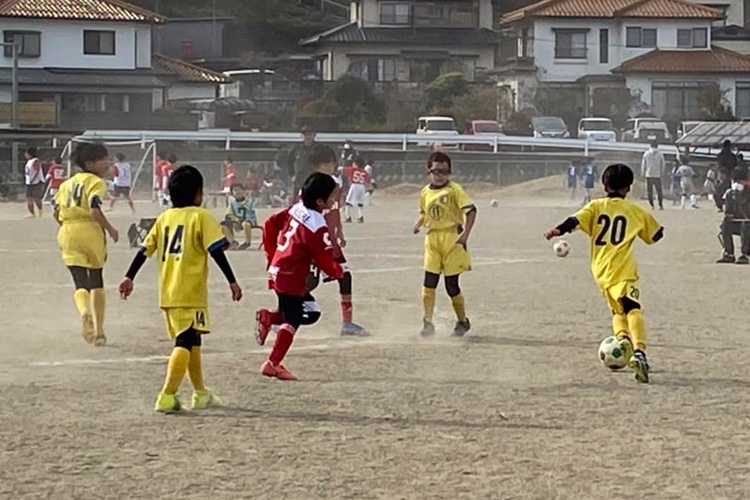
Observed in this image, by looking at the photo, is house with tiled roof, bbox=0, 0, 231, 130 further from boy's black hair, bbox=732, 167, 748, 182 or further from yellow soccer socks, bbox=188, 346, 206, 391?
yellow soccer socks, bbox=188, 346, 206, 391

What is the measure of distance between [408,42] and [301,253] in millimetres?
56232

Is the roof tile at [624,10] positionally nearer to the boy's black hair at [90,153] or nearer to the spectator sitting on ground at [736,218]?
the spectator sitting on ground at [736,218]

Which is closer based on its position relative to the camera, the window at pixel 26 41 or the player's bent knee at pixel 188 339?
the player's bent knee at pixel 188 339

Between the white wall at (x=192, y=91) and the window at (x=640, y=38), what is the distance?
1782 cm

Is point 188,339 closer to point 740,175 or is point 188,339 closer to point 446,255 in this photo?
point 446,255

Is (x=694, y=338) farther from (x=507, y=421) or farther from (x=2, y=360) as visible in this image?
(x=2, y=360)

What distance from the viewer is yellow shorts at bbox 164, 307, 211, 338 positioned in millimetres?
7723

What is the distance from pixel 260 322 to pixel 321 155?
2155mm

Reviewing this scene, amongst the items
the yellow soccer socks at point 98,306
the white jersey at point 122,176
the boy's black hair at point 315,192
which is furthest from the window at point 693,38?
the boy's black hair at point 315,192

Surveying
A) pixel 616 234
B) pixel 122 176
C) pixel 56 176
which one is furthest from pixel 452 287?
pixel 56 176

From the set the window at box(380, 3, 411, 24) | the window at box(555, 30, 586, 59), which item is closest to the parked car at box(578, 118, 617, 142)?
the window at box(555, 30, 586, 59)

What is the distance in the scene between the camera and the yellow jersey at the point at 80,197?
1018 centimetres

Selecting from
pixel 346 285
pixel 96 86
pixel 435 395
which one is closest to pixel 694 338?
pixel 346 285

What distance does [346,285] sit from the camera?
11.0 meters
